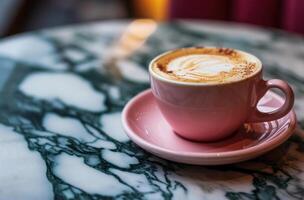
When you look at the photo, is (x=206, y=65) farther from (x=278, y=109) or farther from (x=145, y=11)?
(x=145, y=11)

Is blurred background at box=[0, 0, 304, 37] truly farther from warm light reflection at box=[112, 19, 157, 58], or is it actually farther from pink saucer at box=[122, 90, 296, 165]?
pink saucer at box=[122, 90, 296, 165]

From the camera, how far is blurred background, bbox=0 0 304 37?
3.52 ft

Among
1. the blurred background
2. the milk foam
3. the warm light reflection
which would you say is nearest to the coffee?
the milk foam

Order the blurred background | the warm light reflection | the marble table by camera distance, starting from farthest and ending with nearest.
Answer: the blurred background < the warm light reflection < the marble table

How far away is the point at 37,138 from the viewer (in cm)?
54

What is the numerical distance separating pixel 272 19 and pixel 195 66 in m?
0.65

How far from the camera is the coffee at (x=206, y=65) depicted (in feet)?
1.56

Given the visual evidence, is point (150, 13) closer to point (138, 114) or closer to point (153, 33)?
point (153, 33)

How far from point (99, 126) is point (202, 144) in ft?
0.47

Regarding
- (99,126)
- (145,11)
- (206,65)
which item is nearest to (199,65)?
(206,65)

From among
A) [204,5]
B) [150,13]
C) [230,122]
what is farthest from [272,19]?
[150,13]

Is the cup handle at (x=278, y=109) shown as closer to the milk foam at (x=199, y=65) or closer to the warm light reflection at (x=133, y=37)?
the milk foam at (x=199, y=65)

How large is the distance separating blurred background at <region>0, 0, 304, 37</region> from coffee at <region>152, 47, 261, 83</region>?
543 millimetres

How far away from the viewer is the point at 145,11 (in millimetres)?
2074
